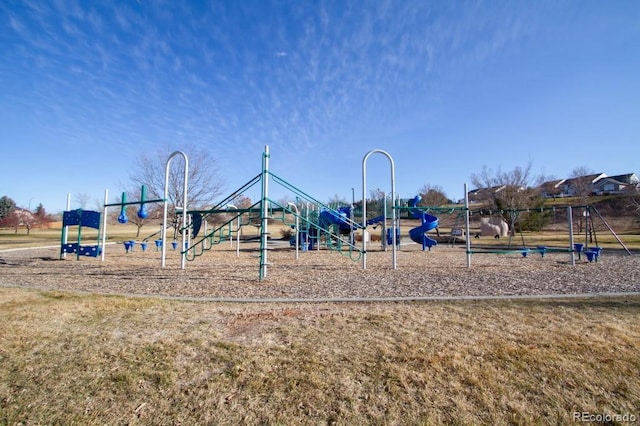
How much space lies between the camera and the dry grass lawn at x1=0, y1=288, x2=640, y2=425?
2484 mm

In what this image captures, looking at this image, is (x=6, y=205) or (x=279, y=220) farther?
(x=6, y=205)

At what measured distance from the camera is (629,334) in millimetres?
3908

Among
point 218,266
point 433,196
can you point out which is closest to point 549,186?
point 433,196

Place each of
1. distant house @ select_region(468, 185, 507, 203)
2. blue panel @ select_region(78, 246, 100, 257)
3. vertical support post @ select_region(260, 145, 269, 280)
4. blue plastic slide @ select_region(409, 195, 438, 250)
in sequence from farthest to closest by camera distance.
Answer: distant house @ select_region(468, 185, 507, 203) → blue plastic slide @ select_region(409, 195, 438, 250) → blue panel @ select_region(78, 246, 100, 257) → vertical support post @ select_region(260, 145, 269, 280)

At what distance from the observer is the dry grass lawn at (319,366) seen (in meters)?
2.48

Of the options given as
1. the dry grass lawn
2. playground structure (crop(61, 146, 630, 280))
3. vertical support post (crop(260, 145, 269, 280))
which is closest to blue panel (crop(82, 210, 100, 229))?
playground structure (crop(61, 146, 630, 280))

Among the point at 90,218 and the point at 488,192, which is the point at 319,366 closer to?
the point at 90,218

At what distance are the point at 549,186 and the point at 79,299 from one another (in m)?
67.8

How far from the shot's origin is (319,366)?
3.14 metres

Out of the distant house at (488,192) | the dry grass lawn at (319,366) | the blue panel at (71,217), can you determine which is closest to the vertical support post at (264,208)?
A: the dry grass lawn at (319,366)

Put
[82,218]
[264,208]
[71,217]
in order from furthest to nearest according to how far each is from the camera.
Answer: [71,217], [82,218], [264,208]

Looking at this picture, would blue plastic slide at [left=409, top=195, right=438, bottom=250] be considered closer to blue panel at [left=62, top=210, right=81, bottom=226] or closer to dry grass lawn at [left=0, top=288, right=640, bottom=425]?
dry grass lawn at [left=0, top=288, right=640, bottom=425]

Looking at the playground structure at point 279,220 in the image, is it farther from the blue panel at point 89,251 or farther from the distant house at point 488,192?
the distant house at point 488,192

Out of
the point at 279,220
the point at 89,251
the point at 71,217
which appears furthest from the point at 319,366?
the point at 71,217
